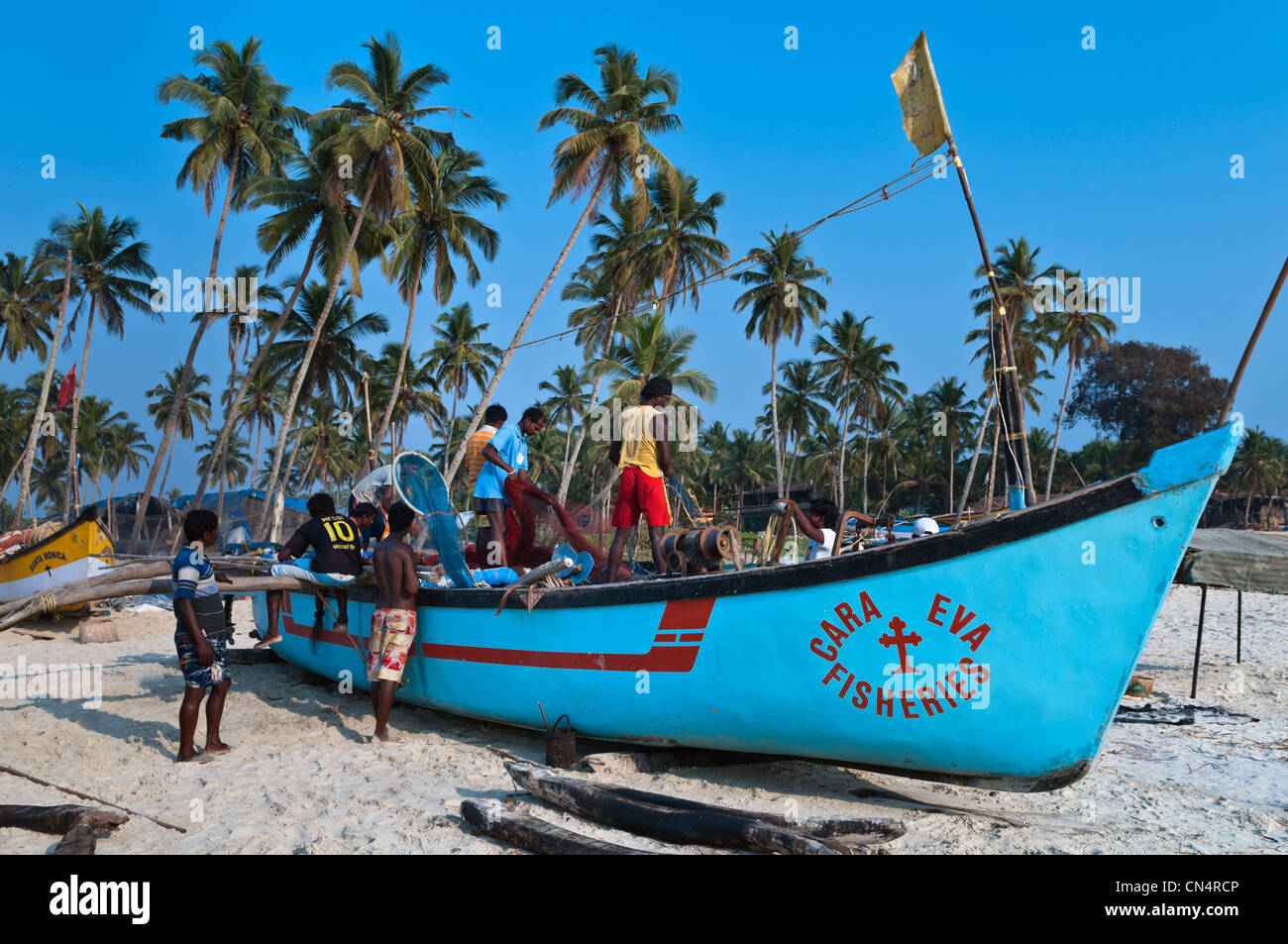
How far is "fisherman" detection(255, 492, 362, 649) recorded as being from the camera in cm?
661

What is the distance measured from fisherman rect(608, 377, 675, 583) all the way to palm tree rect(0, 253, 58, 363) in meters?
34.5

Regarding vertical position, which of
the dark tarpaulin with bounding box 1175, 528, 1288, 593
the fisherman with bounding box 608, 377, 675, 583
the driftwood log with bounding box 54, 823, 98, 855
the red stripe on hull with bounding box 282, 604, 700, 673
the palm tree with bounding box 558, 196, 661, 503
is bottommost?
the driftwood log with bounding box 54, 823, 98, 855

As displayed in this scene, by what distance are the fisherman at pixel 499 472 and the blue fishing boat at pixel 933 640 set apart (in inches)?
74.7

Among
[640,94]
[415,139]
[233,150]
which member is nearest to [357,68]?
[415,139]

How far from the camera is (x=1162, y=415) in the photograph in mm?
47812

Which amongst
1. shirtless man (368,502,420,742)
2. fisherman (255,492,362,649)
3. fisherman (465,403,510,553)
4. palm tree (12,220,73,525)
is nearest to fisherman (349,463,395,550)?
fisherman (255,492,362,649)

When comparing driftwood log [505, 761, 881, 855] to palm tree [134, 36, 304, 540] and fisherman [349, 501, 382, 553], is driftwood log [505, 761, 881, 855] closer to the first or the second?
fisherman [349, 501, 382, 553]

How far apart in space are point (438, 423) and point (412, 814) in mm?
37127

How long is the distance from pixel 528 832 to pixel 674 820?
67 cm

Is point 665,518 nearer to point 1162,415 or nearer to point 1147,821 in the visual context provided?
point 1147,821

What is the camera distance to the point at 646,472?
564cm

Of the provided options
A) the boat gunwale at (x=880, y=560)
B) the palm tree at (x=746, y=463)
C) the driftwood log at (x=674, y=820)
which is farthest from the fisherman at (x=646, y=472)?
the palm tree at (x=746, y=463)

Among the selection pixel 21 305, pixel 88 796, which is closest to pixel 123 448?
pixel 21 305

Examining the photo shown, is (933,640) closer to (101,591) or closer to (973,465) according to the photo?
(101,591)
